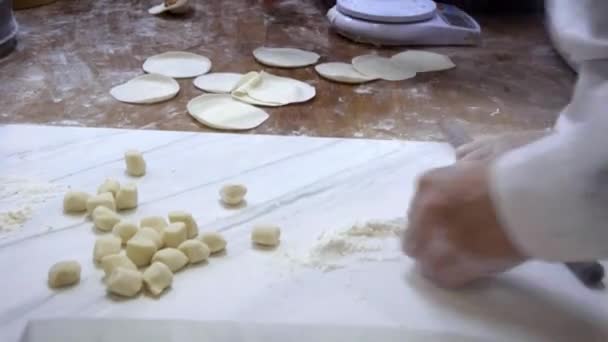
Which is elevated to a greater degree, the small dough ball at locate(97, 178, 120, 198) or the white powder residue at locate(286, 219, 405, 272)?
the small dough ball at locate(97, 178, 120, 198)

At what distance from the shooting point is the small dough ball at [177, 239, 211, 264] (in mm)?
834

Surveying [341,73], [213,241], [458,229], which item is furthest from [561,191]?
[341,73]

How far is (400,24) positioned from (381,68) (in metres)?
0.19

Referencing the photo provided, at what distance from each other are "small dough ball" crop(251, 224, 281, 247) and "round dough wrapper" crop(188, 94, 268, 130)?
34 centimetres

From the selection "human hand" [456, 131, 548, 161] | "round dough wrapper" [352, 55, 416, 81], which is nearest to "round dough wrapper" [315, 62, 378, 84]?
"round dough wrapper" [352, 55, 416, 81]

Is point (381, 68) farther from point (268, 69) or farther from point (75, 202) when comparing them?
point (75, 202)

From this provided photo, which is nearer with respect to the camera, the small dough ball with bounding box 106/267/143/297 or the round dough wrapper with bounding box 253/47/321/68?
the small dough ball with bounding box 106/267/143/297

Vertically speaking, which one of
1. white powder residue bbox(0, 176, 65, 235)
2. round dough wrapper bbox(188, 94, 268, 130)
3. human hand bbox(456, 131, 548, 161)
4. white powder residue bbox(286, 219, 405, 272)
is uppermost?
human hand bbox(456, 131, 548, 161)

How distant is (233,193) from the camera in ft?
3.12

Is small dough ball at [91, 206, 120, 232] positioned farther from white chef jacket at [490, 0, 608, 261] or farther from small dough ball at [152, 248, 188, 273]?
white chef jacket at [490, 0, 608, 261]

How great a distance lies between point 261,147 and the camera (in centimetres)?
112

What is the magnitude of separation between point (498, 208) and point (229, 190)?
40cm

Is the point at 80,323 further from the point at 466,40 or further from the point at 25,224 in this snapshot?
the point at 466,40

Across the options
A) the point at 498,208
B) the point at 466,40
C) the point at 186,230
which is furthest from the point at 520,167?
the point at 466,40
